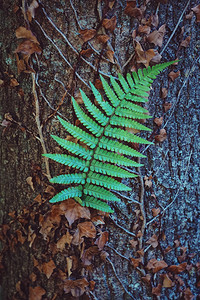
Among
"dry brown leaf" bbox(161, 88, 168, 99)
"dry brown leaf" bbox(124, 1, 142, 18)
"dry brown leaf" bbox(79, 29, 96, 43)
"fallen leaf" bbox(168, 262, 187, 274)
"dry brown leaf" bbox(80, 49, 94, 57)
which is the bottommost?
"fallen leaf" bbox(168, 262, 187, 274)

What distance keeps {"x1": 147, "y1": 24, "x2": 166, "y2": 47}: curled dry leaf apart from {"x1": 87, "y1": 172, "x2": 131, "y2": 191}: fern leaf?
900mm

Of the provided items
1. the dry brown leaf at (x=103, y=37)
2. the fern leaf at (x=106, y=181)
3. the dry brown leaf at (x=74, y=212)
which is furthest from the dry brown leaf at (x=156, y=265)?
the dry brown leaf at (x=103, y=37)

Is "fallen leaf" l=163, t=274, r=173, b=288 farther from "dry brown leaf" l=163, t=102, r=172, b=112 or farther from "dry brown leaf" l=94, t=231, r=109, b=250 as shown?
"dry brown leaf" l=163, t=102, r=172, b=112

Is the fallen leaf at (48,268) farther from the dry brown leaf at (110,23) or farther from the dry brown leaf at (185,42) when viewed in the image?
A: the dry brown leaf at (185,42)

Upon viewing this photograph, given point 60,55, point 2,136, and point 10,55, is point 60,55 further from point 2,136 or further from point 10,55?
point 2,136

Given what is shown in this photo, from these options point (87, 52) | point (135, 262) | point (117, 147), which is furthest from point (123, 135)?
point (135, 262)

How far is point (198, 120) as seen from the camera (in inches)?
68.6

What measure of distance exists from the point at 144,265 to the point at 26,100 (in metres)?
1.41

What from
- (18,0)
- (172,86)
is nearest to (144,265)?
(172,86)

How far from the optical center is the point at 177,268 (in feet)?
5.86

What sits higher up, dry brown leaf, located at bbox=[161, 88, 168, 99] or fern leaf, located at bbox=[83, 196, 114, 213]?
dry brown leaf, located at bbox=[161, 88, 168, 99]

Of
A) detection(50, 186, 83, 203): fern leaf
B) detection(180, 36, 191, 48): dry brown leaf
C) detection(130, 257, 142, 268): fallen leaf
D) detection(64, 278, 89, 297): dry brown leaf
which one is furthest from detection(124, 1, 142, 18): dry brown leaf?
detection(64, 278, 89, 297): dry brown leaf

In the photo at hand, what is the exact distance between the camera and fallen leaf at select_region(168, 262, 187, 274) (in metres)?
1.78

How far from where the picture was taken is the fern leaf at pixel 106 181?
140 cm
